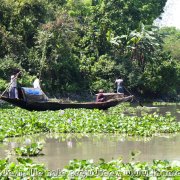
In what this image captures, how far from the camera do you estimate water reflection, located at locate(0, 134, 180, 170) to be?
26.6ft

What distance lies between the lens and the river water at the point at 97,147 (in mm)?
8102

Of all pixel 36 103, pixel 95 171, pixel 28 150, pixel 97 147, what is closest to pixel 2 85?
pixel 36 103

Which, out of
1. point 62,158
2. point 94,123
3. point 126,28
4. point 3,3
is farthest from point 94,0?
point 62,158

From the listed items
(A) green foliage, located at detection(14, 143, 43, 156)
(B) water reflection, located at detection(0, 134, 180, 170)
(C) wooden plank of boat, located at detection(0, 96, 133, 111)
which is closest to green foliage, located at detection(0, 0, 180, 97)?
(C) wooden plank of boat, located at detection(0, 96, 133, 111)

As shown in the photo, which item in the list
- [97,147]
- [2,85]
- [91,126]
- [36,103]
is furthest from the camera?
[2,85]

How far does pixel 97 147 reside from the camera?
9352 mm

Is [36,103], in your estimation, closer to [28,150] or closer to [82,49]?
[28,150]

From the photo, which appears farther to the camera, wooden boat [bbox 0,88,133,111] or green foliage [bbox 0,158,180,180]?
wooden boat [bbox 0,88,133,111]

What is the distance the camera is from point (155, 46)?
34.5 m

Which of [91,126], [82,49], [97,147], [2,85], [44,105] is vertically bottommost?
[97,147]

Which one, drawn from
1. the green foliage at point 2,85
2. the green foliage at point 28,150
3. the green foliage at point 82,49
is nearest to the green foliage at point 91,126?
the green foliage at point 28,150

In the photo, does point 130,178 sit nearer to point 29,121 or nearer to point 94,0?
point 29,121

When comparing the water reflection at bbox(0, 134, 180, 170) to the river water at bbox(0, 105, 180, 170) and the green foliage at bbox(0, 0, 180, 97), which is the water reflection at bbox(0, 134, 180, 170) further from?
the green foliage at bbox(0, 0, 180, 97)

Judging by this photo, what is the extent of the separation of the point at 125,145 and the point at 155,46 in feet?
84.4
